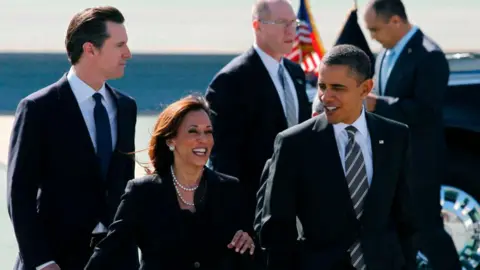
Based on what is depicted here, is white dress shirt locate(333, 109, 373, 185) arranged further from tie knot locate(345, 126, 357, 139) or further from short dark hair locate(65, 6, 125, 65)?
short dark hair locate(65, 6, 125, 65)

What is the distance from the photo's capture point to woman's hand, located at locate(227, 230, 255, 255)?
557cm

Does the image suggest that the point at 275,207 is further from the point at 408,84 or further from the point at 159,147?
the point at 408,84

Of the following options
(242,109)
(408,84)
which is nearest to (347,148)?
(242,109)

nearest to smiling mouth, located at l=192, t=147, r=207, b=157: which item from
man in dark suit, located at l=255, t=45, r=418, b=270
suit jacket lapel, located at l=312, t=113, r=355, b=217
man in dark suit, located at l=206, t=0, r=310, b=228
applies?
man in dark suit, located at l=255, t=45, r=418, b=270

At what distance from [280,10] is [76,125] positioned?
1.96 meters

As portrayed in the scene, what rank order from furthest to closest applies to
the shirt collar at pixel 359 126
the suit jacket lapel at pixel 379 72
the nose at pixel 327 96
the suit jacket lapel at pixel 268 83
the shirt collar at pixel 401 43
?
the suit jacket lapel at pixel 379 72 < the shirt collar at pixel 401 43 < the suit jacket lapel at pixel 268 83 < the shirt collar at pixel 359 126 < the nose at pixel 327 96

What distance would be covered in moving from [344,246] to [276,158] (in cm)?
41

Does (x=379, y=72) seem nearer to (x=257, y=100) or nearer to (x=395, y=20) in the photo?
(x=395, y=20)

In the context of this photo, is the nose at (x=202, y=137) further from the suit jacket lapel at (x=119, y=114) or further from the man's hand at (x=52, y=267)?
the man's hand at (x=52, y=267)

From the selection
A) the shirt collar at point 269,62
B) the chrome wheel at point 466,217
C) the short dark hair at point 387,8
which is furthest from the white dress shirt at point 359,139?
the chrome wheel at point 466,217

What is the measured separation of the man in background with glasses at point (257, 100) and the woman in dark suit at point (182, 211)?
156 cm

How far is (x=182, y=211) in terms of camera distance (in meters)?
5.61

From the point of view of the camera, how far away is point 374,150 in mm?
5566

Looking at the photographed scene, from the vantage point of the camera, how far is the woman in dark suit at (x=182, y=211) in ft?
A: 18.2
